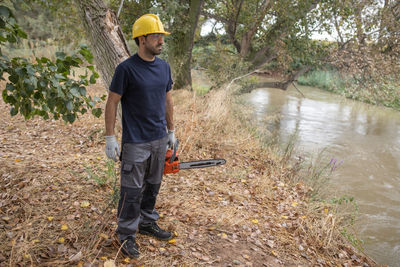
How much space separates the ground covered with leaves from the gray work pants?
8.2 inches

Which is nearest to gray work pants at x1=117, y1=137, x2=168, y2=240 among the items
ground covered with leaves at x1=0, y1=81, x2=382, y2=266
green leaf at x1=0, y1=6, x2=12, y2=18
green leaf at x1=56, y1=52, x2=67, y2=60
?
ground covered with leaves at x1=0, y1=81, x2=382, y2=266

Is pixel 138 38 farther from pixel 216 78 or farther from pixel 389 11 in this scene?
pixel 389 11

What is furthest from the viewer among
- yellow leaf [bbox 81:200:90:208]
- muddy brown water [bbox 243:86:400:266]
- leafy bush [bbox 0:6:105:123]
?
muddy brown water [bbox 243:86:400:266]

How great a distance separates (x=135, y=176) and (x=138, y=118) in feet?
1.65

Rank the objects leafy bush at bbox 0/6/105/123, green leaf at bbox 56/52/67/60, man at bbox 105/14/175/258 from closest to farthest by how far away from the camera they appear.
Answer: leafy bush at bbox 0/6/105/123 < green leaf at bbox 56/52/67/60 < man at bbox 105/14/175/258

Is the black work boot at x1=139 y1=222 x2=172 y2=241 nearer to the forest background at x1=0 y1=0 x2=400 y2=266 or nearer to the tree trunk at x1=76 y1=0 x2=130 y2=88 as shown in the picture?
the forest background at x1=0 y1=0 x2=400 y2=266

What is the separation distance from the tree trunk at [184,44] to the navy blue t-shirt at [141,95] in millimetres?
5984

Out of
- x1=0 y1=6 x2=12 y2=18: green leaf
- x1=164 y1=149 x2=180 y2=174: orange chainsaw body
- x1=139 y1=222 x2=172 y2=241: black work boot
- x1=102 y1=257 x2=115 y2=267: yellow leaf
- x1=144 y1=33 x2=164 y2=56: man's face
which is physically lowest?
x1=139 y1=222 x2=172 y2=241: black work boot

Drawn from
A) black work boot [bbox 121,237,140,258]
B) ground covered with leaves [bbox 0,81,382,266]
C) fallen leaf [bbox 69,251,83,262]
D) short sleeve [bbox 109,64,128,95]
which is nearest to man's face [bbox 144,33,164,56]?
short sleeve [bbox 109,64,128,95]

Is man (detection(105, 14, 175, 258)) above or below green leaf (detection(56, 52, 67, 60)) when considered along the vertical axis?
below

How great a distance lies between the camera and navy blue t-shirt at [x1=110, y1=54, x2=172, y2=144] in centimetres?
243

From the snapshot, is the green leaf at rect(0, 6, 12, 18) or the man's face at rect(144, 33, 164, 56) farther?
the man's face at rect(144, 33, 164, 56)

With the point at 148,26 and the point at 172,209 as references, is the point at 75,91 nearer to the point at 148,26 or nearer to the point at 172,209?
the point at 148,26

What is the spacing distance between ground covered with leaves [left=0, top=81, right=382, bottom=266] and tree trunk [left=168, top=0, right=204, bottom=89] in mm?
4022
